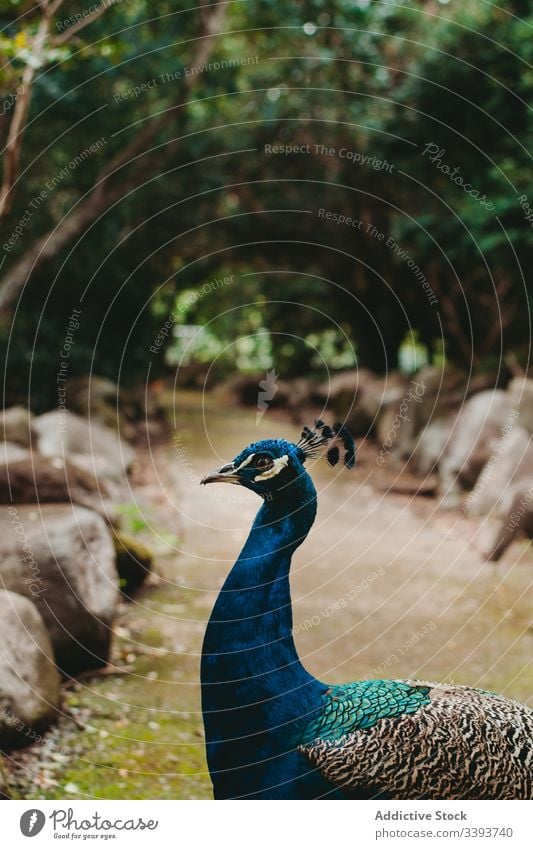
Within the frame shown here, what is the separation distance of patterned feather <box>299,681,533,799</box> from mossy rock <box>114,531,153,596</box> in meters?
3.25

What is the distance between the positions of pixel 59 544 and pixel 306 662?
151cm

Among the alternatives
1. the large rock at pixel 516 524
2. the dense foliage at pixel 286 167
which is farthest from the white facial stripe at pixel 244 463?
the dense foliage at pixel 286 167

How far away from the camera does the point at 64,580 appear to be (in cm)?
429

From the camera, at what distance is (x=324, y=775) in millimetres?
2164

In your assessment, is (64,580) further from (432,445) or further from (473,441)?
(432,445)

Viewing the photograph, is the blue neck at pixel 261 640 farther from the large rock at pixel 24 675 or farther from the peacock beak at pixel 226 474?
the large rock at pixel 24 675

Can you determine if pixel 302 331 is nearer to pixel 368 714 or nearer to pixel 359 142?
pixel 359 142

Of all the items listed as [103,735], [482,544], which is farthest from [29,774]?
[482,544]

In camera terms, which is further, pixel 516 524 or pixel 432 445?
pixel 432 445

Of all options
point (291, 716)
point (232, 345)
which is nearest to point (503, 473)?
point (232, 345)

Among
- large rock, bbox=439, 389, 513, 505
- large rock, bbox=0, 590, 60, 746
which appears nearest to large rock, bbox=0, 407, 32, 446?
large rock, bbox=0, 590, 60, 746

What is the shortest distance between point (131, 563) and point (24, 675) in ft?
7.11

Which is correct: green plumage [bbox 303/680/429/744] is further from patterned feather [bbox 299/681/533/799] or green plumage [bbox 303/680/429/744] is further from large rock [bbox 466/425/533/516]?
large rock [bbox 466/425/533/516]

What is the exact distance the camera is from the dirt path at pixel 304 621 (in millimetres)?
3434
